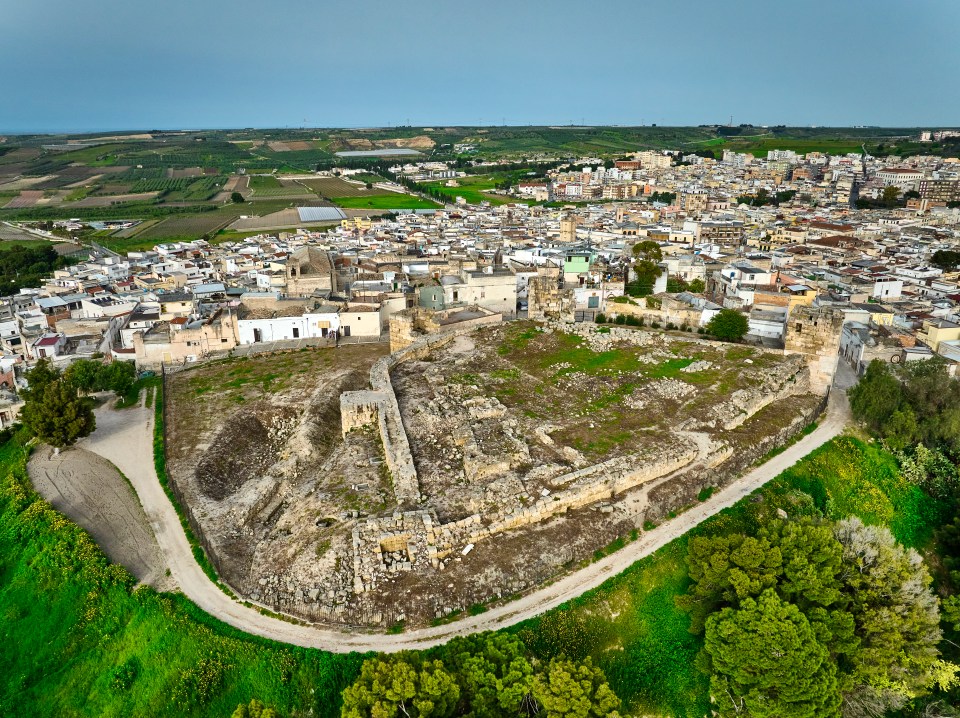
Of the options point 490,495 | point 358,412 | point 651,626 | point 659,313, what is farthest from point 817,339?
point 358,412

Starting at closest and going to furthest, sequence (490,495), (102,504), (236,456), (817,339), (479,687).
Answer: (479,687), (490,495), (102,504), (236,456), (817,339)

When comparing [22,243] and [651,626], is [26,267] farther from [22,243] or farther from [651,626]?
[651,626]

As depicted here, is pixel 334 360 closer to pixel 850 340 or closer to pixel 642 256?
pixel 850 340

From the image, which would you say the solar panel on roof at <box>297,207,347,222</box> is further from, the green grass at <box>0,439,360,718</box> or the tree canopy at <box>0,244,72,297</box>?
the green grass at <box>0,439,360,718</box>

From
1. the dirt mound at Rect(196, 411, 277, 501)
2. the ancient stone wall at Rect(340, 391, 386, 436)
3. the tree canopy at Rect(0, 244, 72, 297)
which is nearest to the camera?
the dirt mound at Rect(196, 411, 277, 501)

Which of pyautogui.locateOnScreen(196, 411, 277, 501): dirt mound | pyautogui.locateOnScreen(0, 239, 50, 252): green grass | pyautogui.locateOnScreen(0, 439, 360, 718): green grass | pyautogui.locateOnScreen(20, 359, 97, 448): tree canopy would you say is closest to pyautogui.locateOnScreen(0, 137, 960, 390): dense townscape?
pyautogui.locateOnScreen(0, 239, 50, 252): green grass
